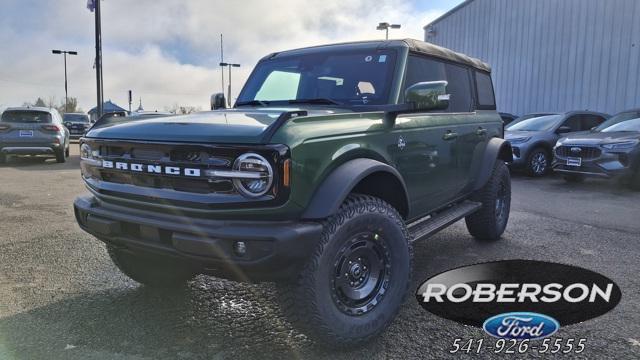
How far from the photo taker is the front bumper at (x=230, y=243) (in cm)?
243

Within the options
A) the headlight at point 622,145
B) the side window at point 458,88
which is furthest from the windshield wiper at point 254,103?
the headlight at point 622,145

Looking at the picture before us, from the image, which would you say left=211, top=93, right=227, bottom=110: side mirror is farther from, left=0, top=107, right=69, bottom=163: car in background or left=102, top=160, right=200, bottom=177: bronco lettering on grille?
left=0, top=107, right=69, bottom=163: car in background

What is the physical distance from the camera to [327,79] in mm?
3955

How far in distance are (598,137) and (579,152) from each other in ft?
1.51

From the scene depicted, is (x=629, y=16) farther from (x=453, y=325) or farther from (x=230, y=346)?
(x=230, y=346)

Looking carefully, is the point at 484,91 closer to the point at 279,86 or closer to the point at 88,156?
the point at 279,86

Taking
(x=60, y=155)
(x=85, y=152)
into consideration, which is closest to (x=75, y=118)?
(x=60, y=155)

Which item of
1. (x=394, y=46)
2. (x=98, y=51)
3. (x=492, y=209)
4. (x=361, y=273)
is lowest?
(x=361, y=273)

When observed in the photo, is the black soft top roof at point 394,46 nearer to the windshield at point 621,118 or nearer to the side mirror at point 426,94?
the side mirror at point 426,94

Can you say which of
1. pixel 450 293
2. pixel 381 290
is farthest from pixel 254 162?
pixel 450 293

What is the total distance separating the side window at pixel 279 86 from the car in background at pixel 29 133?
431 inches

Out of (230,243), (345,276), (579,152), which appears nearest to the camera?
(230,243)

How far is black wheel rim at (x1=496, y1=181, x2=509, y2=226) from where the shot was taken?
540 centimetres

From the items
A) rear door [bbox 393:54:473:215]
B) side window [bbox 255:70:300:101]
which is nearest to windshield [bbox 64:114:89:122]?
side window [bbox 255:70:300:101]
